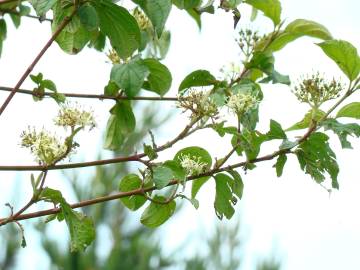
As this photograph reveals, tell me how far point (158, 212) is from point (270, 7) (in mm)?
374

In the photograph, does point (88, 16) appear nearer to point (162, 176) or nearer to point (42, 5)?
point (42, 5)

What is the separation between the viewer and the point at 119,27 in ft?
3.30

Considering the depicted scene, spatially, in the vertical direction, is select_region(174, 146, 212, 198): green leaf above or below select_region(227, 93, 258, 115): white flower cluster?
below

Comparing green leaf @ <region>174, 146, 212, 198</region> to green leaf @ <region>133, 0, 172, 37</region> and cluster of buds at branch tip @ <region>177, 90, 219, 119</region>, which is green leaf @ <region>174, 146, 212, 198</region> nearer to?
cluster of buds at branch tip @ <region>177, 90, 219, 119</region>

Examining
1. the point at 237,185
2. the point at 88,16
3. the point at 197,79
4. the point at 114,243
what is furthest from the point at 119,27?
the point at 114,243

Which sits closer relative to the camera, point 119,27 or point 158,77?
point 119,27

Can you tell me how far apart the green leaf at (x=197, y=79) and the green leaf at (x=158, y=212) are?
6.7 inches

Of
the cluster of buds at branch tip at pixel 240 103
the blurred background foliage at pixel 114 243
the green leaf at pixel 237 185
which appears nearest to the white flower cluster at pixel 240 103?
the cluster of buds at branch tip at pixel 240 103

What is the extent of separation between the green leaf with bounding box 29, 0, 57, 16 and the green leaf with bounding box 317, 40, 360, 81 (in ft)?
1.31

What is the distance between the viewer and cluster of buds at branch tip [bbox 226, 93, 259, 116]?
1.05m

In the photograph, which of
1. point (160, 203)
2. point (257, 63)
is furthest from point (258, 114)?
point (160, 203)

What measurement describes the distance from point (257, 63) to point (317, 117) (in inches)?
4.7

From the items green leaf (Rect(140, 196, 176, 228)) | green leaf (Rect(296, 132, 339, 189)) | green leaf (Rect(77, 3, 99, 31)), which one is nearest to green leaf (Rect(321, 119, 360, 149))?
green leaf (Rect(296, 132, 339, 189))

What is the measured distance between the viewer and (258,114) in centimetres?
111
